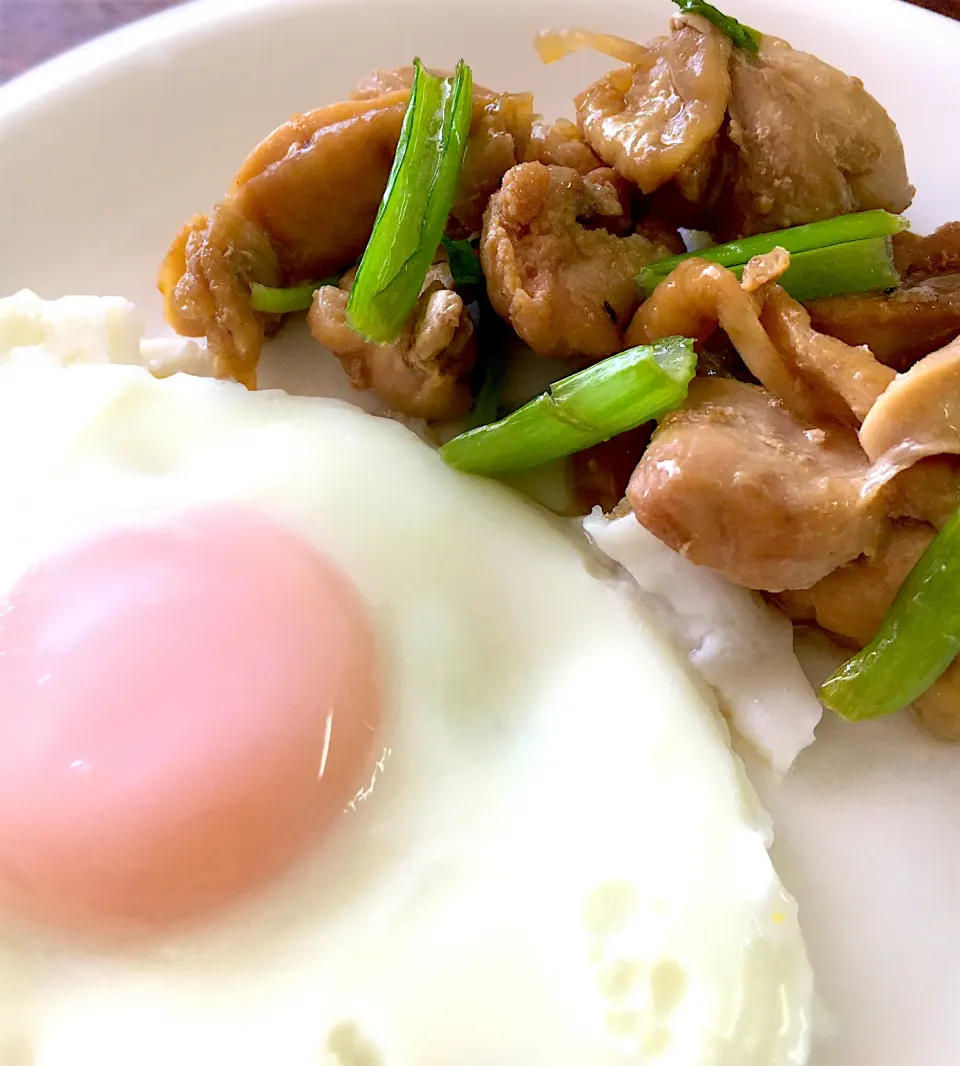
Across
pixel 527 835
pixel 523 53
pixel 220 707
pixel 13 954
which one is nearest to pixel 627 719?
pixel 527 835

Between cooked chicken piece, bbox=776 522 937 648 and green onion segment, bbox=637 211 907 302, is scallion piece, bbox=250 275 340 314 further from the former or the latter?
cooked chicken piece, bbox=776 522 937 648

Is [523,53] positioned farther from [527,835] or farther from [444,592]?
[527,835]

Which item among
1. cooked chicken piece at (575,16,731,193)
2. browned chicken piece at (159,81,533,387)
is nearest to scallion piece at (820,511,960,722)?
cooked chicken piece at (575,16,731,193)

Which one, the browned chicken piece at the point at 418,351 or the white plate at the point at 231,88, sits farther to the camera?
the white plate at the point at 231,88

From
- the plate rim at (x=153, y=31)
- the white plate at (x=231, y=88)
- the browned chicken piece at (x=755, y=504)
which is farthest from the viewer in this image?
the plate rim at (x=153, y=31)

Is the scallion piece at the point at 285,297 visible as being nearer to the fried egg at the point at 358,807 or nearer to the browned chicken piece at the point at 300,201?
the browned chicken piece at the point at 300,201

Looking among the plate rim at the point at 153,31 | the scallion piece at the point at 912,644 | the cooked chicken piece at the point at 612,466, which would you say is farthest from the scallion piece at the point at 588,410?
the plate rim at the point at 153,31
